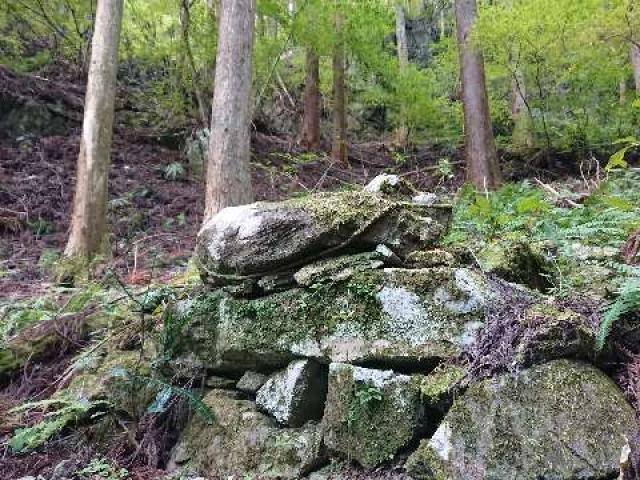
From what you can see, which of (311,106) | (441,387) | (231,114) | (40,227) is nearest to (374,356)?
(441,387)

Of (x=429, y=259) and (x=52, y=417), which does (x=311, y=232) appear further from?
(x=52, y=417)

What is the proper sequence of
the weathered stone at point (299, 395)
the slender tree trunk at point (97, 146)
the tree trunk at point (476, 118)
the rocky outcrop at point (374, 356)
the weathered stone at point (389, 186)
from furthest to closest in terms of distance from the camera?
1. the tree trunk at point (476, 118)
2. the slender tree trunk at point (97, 146)
3. the weathered stone at point (389, 186)
4. the weathered stone at point (299, 395)
5. the rocky outcrop at point (374, 356)

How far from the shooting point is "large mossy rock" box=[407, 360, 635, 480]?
92.8 inches

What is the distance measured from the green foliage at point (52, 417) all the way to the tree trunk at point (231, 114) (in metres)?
3.32

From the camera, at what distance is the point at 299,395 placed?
3195mm

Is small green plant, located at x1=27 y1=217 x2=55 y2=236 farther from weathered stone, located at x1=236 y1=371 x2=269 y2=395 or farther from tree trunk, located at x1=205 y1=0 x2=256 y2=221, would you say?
weathered stone, located at x1=236 y1=371 x2=269 y2=395

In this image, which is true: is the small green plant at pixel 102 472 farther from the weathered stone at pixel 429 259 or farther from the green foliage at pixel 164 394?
the weathered stone at pixel 429 259

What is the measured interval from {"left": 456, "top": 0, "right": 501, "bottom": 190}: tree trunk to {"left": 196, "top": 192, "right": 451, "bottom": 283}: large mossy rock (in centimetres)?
649

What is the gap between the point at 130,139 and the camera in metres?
12.8

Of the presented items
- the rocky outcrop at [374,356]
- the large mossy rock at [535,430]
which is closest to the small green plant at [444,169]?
the rocky outcrop at [374,356]

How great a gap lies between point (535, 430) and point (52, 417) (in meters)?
3.00

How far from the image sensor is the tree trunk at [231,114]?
22.5 feet

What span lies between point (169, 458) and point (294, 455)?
0.92m

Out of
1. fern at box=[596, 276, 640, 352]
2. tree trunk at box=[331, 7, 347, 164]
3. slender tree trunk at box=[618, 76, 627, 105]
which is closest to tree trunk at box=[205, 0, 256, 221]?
fern at box=[596, 276, 640, 352]
